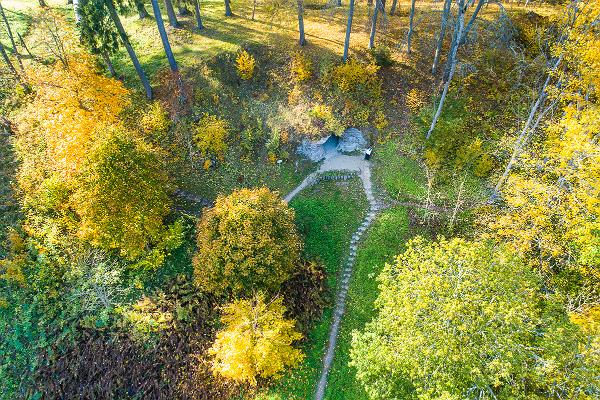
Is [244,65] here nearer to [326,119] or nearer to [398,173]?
[326,119]

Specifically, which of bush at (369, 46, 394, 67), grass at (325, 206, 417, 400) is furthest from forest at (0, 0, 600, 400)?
bush at (369, 46, 394, 67)

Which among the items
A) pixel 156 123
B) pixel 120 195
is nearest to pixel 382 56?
pixel 156 123

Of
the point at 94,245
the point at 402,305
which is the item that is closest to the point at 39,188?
the point at 94,245

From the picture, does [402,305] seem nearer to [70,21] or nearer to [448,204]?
[448,204]

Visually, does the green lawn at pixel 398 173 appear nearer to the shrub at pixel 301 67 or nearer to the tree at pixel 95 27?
the shrub at pixel 301 67

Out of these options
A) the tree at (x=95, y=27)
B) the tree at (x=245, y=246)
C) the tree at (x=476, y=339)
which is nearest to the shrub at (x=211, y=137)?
the tree at (x=245, y=246)
